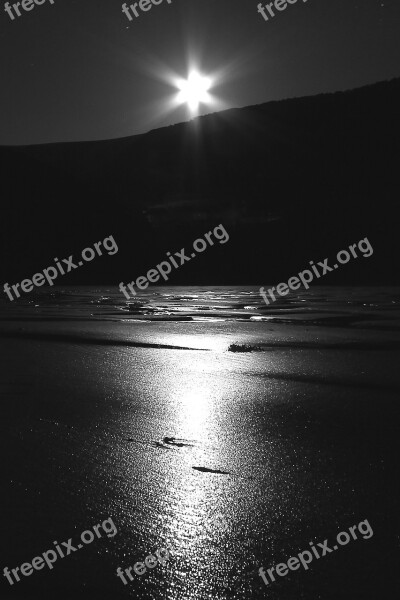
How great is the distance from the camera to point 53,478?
6.17 ft

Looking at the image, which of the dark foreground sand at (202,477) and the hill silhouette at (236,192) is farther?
the hill silhouette at (236,192)

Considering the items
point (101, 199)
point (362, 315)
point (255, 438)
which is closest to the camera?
point (255, 438)

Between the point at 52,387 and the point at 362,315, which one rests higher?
the point at 52,387

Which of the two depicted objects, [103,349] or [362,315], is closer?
[103,349]

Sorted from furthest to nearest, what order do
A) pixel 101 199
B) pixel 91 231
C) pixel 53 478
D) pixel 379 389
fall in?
1. pixel 101 199
2. pixel 91 231
3. pixel 379 389
4. pixel 53 478

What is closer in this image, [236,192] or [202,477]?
[202,477]

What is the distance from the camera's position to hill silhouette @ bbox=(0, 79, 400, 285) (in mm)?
51969

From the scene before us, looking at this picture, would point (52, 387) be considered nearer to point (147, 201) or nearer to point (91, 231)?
point (91, 231)

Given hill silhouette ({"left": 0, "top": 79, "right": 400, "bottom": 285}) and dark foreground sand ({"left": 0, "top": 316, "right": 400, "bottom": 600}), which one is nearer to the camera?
dark foreground sand ({"left": 0, "top": 316, "right": 400, "bottom": 600})

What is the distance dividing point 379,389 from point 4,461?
2253 mm

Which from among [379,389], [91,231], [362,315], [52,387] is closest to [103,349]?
[52,387]

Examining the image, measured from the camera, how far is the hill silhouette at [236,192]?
171ft

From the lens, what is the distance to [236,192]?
62875 millimetres

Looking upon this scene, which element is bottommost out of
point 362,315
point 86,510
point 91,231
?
point 362,315
